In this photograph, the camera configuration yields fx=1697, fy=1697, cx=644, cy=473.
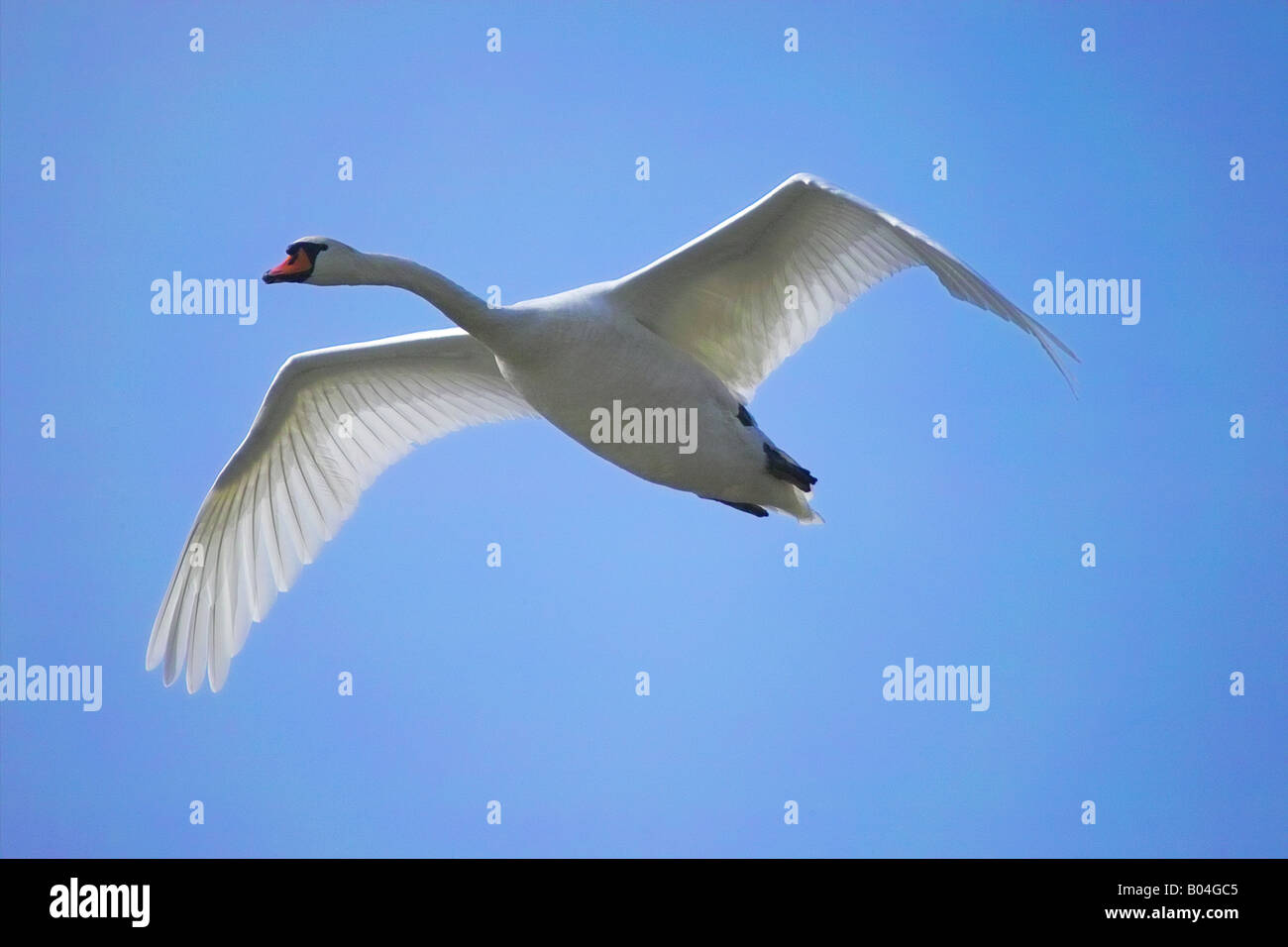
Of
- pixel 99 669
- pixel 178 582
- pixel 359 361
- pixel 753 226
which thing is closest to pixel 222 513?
pixel 178 582

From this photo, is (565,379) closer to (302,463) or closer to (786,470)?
(786,470)

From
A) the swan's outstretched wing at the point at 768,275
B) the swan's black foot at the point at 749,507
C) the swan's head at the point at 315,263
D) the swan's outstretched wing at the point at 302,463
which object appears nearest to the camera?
the swan's outstretched wing at the point at 768,275

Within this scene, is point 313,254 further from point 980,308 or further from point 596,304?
point 980,308

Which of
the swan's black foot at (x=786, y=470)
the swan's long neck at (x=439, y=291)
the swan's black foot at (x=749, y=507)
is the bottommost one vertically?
the swan's black foot at (x=749, y=507)

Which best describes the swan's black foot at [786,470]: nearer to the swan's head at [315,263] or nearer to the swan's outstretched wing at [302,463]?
the swan's outstretched wing at [302,463]

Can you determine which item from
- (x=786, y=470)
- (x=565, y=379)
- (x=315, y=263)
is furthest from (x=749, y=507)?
(x=315, y=263)

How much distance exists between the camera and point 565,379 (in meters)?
10.7

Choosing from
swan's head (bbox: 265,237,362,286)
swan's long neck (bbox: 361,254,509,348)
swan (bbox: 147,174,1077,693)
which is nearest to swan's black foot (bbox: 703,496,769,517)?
swan (bbox: 147,174,1077,693)

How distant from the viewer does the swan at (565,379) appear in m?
10.7

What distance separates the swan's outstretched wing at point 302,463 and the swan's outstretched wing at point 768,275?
1.71m

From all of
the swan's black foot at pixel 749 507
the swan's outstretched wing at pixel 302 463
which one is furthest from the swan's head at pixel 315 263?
the swan's black foot at pixel 749 507

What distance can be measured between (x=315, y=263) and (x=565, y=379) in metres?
1.81

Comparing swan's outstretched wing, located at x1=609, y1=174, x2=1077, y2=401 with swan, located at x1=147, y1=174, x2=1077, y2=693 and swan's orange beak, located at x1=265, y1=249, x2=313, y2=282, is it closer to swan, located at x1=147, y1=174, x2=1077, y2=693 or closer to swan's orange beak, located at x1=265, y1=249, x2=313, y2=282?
swan, located at x1=147, y1=174, x2=1077, y2=693
